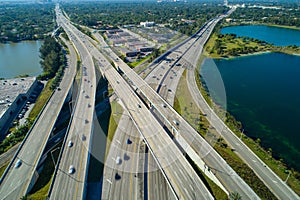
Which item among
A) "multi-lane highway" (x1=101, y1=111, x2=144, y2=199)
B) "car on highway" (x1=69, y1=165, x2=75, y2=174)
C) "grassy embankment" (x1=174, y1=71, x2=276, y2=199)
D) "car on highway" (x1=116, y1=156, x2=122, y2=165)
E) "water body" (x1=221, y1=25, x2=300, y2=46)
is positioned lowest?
"multi-lane highway" (x1=101, y1=111, x2=144, y2=199)

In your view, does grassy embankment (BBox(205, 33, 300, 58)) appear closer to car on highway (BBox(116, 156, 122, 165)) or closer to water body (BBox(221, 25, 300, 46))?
water body (BBox(221, 25, 300, 46))

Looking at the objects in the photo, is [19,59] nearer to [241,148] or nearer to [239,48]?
[241,148]

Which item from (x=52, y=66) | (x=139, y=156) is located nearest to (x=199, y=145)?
(x=139, y=156)

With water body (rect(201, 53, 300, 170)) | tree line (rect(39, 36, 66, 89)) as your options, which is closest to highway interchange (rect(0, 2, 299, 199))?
water body (rect(201, 53, 300, 170))

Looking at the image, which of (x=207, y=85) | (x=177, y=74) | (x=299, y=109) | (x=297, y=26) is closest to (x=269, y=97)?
(x=299, y=109)

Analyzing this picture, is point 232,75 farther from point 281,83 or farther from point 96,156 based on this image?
point 96,156

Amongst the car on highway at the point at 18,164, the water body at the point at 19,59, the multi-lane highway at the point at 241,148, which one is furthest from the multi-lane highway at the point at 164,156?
the water body at the point at 19,59
